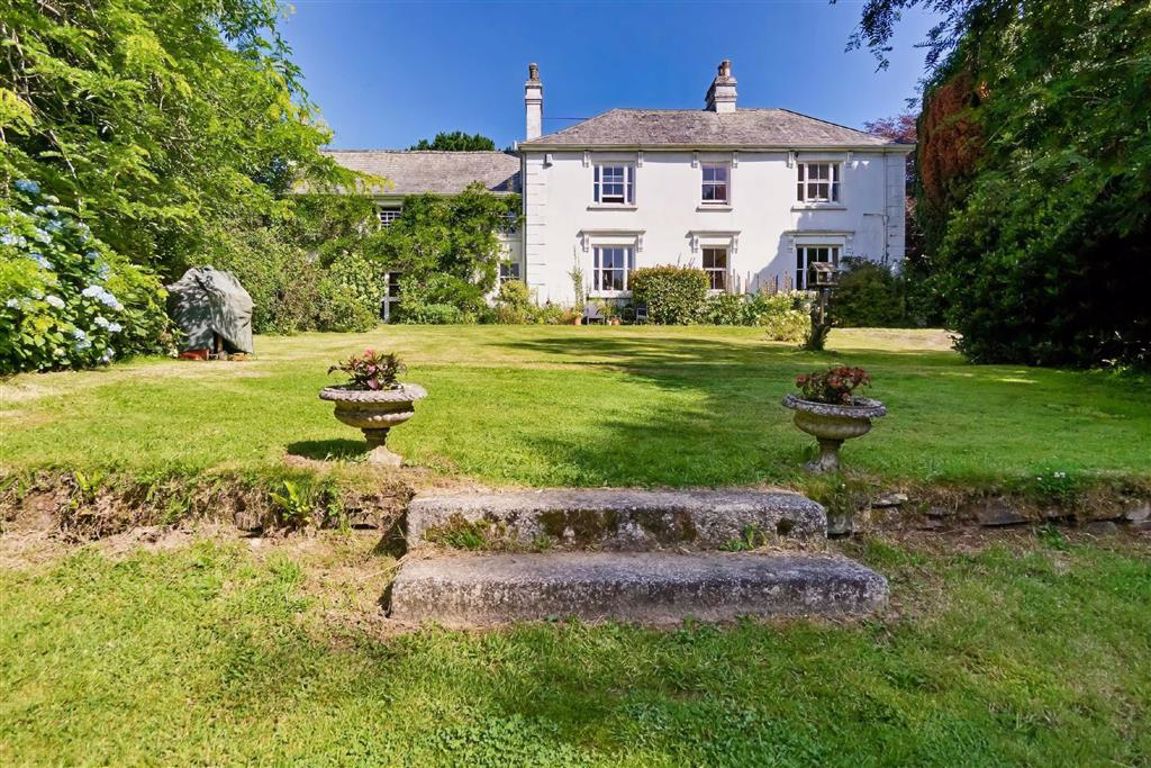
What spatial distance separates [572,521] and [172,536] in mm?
2246

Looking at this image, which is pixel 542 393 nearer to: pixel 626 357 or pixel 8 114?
pixel 626 357

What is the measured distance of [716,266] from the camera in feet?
74.3

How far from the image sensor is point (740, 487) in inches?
151

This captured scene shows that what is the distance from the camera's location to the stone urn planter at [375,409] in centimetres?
377

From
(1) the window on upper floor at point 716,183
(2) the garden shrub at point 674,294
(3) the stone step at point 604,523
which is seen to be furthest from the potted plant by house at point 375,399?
(1) the window on upper floor at point 716,183

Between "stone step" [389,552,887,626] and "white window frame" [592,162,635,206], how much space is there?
2068 cm

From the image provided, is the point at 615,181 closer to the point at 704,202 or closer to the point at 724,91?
the point at 704,202

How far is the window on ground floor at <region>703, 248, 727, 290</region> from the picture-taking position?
888 inches

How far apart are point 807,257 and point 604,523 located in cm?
2151

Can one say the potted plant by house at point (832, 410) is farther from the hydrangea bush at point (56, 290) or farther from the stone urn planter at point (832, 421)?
the hydrangea bush at point (56, 290)

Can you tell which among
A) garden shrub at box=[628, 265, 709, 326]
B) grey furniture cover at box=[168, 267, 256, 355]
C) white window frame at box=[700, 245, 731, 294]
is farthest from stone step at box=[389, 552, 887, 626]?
white window frame at box=[700, 245, 731, 294]

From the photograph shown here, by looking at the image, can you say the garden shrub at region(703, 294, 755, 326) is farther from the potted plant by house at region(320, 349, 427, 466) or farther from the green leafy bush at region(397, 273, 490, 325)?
the potted plant by house at region(320, 349, 427, 466)

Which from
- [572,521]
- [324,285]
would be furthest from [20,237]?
[324,285]

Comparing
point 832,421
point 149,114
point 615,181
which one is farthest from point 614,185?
point 832,421
